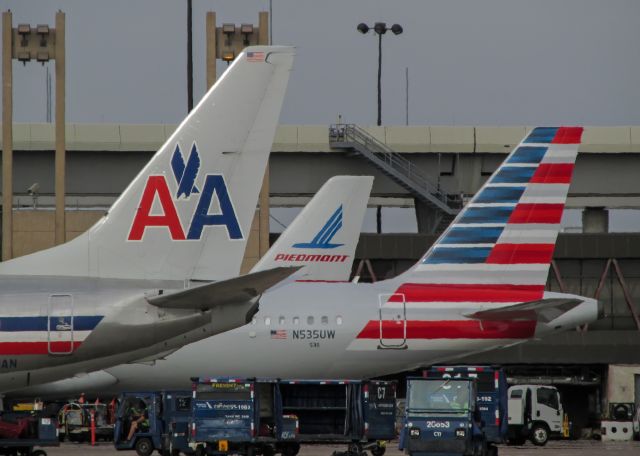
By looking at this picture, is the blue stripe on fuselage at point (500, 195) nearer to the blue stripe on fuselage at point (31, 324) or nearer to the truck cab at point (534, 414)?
the truck cab at point (534, 414)

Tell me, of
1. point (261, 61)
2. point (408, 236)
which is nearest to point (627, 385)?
point (408, 236)

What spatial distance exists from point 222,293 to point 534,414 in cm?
2885

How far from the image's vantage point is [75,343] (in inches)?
953

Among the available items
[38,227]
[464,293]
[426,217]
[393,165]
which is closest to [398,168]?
[393,165]

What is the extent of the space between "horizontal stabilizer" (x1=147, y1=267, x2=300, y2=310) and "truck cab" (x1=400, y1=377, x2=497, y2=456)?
1020 centimetres

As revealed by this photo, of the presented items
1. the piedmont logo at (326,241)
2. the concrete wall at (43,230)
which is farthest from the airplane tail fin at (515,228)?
the concrete wall at (43,230)

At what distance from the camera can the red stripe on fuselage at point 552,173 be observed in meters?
41.4

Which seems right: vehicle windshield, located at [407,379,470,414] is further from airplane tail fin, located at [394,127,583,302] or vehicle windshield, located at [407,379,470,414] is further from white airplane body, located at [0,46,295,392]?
white airplane body, located at [0,46,295,392]

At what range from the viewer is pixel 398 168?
73.2 metres

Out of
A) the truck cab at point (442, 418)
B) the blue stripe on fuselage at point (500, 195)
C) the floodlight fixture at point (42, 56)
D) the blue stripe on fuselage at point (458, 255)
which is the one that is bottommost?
the truck cab at point (442, 418)

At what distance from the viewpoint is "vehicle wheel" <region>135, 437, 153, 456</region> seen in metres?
38.6

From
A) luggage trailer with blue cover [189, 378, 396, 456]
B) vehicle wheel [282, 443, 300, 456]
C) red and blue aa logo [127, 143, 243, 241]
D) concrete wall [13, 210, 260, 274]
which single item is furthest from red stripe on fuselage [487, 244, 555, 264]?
concrete wall [13, 210, 260, 274]

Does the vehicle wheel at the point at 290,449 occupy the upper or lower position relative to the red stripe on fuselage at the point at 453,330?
lower

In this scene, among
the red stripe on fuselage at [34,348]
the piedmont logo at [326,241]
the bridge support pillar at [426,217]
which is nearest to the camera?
the red stripe on fuselage at [34,348]
